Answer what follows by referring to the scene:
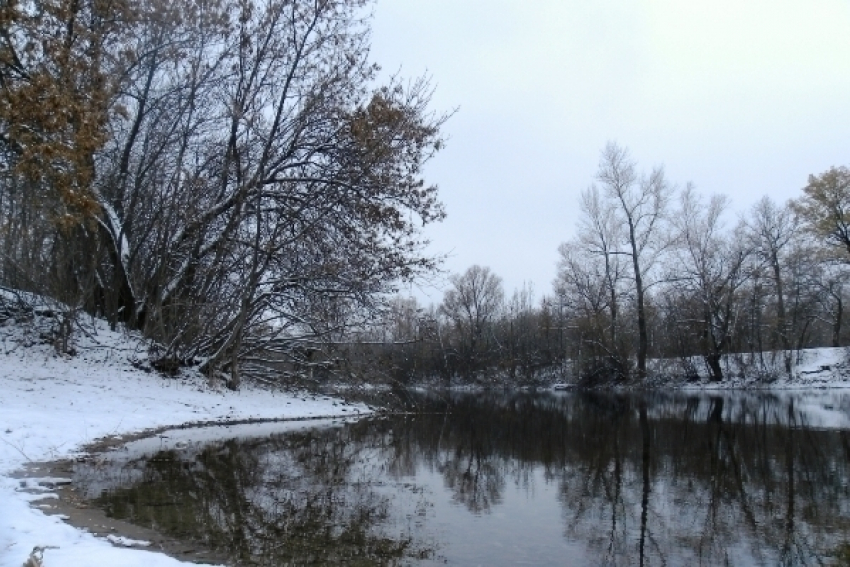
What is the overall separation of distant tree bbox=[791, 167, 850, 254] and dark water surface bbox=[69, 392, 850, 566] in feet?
113

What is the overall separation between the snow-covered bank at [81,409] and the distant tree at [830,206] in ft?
120

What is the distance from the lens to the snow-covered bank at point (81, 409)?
16.2ft

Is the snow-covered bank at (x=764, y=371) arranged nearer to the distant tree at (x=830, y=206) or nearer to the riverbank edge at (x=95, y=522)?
the distant tree at (x=830, y=206)

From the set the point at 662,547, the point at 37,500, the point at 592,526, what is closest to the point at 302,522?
the point at 37,500

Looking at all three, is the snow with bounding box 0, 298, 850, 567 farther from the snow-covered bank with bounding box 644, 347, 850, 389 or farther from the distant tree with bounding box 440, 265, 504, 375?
the distant tree with bounding box 440, 265, 504, 375

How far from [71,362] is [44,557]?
13533mm

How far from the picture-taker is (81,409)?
12523 mm

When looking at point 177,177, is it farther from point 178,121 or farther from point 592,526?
point 592,526

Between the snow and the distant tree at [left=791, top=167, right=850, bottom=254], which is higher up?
the distant tree at [left=791, top=167, right=850, bottom=254]

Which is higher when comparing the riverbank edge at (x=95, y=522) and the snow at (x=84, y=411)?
the snow at (x=84, y=411)

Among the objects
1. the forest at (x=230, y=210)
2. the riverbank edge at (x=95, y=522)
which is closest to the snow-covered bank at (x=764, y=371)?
the forest at (x=230, y=210)

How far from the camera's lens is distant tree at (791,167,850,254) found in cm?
4388

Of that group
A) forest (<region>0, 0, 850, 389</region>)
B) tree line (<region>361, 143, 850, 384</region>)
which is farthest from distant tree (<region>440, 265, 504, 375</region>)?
forest (<region>0, 0, 850, 389</region>)

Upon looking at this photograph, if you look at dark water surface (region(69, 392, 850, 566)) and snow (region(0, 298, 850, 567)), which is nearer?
snow (region(0, 298, 850, 567))
